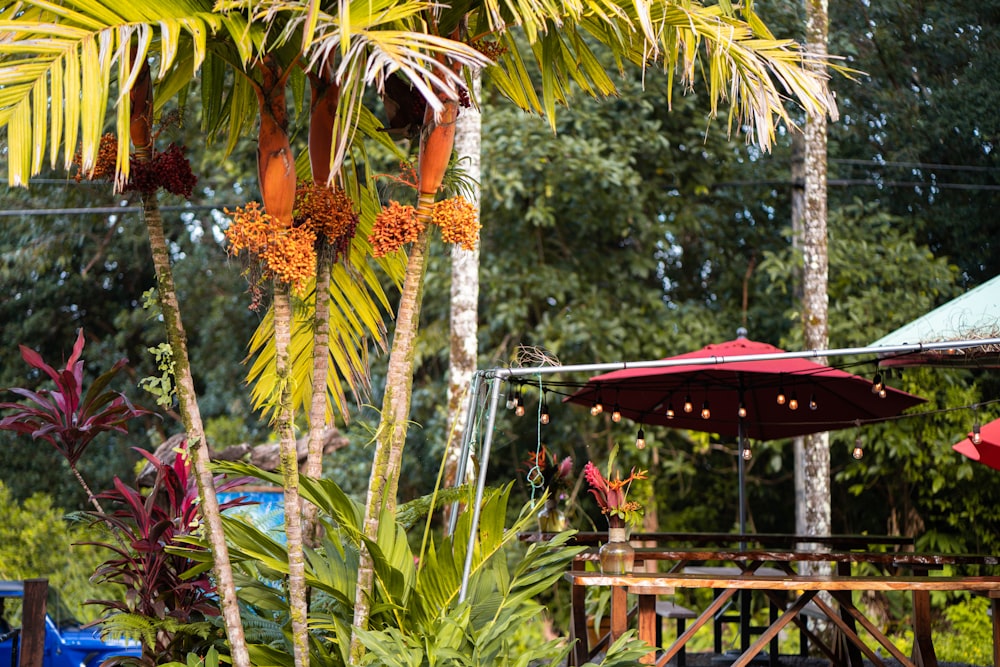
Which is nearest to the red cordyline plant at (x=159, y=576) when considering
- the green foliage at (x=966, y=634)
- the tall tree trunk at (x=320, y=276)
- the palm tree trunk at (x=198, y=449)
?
the palm tree trunk at (x=198, y=449)

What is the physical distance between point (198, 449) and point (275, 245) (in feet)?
2.56

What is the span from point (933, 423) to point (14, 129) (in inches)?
329

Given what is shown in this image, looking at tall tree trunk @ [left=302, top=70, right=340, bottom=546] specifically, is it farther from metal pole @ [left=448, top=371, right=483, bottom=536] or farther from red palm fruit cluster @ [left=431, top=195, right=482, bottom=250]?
metal pole @ [left=448, top=371, right=483, bottom=536]

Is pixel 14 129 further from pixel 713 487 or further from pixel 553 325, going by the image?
pixel 713 487

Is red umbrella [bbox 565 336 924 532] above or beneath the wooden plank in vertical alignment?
above

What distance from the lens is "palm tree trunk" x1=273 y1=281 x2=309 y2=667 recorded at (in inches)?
139

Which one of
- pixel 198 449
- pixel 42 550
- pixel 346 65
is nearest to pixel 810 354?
pixel 346 65

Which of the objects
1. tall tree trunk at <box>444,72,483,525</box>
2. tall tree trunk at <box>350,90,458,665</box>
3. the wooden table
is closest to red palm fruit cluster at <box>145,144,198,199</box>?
→ tall tree trunk at <box>350,90,458,665</box>

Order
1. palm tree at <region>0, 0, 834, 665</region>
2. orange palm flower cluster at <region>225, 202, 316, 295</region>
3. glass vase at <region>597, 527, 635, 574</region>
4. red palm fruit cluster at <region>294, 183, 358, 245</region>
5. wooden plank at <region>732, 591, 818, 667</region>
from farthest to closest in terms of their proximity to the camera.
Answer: glass vase at <region>597, 527, 635, 574</region>, wooden plank at <region>732, 591, 818, 667</region>, red palm fruit cluster at <region>294, 183, 358, 245</region>, orange palm flower cluster at <region>225, 202, 316, 295</region>, palm tree at <region>0, 0, 834, 665</region>

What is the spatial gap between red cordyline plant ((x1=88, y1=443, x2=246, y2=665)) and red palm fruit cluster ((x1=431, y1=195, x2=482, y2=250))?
52.6 inches

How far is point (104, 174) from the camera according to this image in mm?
3748

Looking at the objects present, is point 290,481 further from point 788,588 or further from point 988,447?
point 988,447

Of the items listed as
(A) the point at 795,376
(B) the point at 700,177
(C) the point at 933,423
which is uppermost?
(B) the point at 700,177

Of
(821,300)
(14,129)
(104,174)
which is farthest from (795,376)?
(14,129)
